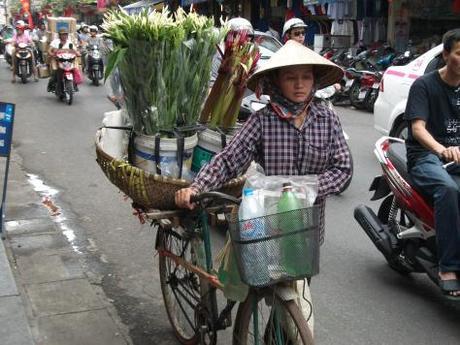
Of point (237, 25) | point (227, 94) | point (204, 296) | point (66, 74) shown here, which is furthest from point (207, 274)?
point (66, 74)

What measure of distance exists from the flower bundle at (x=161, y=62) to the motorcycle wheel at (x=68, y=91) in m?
11.2

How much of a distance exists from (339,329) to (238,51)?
1.72 m

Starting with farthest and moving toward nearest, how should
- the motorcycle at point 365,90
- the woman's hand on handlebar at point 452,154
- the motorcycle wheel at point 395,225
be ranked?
the motorcycle at point 365,90, the motorcycle wheel at point 395,225, the woman's hand on handlebar at point 452,154

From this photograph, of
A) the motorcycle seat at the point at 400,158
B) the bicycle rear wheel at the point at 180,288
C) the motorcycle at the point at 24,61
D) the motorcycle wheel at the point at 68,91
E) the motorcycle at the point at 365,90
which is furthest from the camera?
the motorcycle at the point at 24,61

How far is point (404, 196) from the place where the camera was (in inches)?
164

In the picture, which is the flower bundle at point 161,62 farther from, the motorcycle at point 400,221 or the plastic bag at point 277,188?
the motorcycle at point 400,221

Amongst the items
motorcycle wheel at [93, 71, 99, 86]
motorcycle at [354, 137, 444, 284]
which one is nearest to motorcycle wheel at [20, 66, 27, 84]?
motorcycle wheel at [93, 71, 99, 86]

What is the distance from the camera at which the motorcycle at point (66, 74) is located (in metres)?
14.2

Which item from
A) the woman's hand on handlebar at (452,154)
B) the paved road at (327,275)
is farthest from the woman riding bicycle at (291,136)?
the paved road at (327,275)

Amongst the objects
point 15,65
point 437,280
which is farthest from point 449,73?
point 15,65

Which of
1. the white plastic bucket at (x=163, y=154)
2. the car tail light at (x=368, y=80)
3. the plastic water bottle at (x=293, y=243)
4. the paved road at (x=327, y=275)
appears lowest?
the paved road at (x=327, y=275)

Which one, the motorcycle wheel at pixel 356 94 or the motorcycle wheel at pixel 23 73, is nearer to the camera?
the motorcycle wheel at pixel 356 94

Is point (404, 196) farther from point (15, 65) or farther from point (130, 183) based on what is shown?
point (15, 65)

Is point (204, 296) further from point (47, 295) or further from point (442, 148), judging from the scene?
point (442, 148)
